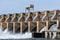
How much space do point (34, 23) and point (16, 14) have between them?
46.7ft

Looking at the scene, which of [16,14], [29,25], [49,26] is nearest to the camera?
[49,26]

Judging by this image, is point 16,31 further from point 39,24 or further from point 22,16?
point 39,24

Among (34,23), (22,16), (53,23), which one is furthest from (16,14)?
(53,23)

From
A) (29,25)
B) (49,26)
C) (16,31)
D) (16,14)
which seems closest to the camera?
(49,26)

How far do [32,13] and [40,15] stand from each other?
2.73 m

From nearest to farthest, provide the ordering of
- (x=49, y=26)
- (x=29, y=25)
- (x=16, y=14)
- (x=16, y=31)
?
(x=49, y=26)
(x=29, y=25)
(x=16, y=31)
(x=16, y=14)

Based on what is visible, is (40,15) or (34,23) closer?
(34,23)

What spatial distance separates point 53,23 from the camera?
67.5m

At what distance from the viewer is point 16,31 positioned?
76.4 metres

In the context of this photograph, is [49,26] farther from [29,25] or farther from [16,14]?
Result: [16,14]

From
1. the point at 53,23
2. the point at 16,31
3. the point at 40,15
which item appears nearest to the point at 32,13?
the point at 40,15

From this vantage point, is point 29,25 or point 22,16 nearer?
point 29,25

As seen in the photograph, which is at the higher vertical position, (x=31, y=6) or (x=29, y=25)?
(x=31, y=6)

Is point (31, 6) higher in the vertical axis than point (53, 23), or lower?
higher
